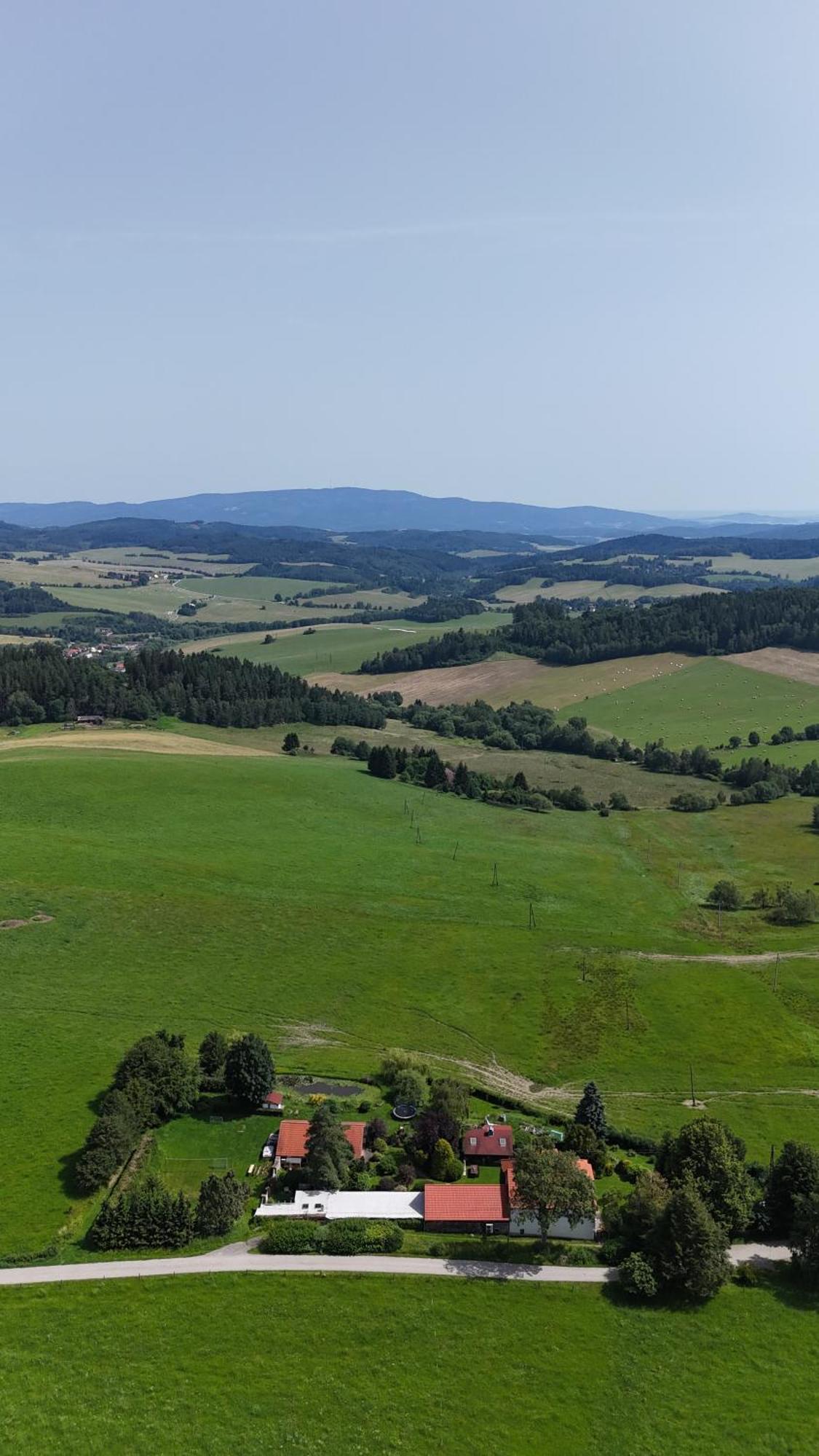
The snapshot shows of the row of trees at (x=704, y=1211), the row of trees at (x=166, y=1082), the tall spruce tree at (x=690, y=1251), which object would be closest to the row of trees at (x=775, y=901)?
the row of trees at (x=704, y=1211)

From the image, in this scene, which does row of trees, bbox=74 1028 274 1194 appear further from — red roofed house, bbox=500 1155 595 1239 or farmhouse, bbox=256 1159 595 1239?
red roofed house, bbox=500 1155 595 1239

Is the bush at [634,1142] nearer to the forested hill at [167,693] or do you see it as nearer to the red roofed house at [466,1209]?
the red roofed house at [466,1209]

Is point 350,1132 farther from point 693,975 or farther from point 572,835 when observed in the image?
point 572,835

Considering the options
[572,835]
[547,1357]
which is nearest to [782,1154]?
[547,1357]

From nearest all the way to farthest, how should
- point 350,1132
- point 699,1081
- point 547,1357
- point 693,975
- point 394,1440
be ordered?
point 394,1440 < point 547,1357 < point 350,1132 < point 699,1081 < point 693,975

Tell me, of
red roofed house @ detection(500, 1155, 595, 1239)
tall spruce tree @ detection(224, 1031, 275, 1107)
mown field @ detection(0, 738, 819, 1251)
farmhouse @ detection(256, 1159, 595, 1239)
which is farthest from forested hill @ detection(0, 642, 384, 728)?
red roofed house @ detection(500, 1155, 595, 1239)

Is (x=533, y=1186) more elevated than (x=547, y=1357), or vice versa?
(x=533, y=1186)
